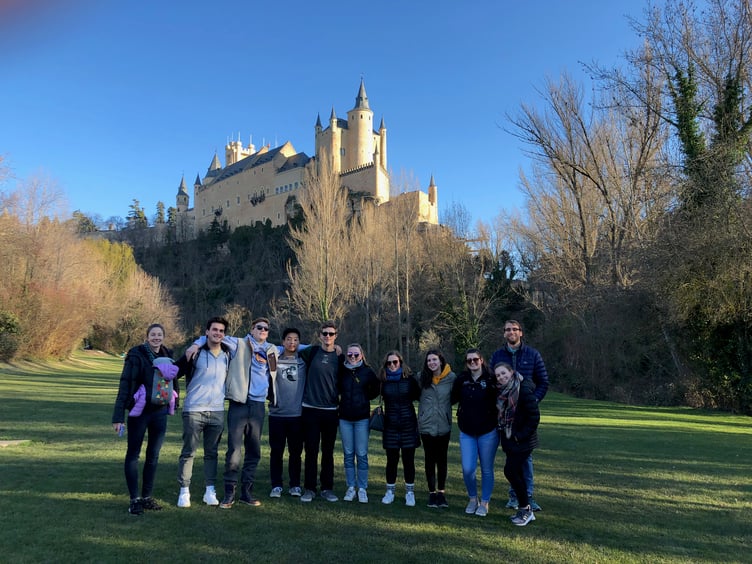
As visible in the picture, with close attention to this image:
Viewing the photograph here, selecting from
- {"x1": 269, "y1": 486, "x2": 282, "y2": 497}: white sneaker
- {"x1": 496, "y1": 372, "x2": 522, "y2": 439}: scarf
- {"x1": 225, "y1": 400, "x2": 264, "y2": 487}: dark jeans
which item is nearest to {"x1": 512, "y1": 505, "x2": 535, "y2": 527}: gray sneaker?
{"x1": 496, "y1": 372, "x2": 522, "y2": 439}: scarf

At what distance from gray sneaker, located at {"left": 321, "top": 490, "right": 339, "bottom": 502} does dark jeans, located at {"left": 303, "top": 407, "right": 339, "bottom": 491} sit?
41mm

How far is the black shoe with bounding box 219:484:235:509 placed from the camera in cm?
493

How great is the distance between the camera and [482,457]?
4922 mm

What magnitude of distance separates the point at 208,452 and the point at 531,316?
2985 cm

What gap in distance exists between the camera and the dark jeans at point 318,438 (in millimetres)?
5309

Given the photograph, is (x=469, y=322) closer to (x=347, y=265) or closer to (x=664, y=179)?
(x=347, y=265)

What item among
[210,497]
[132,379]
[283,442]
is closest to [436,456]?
[283,442]

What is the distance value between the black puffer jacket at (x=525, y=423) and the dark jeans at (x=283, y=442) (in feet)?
7.25

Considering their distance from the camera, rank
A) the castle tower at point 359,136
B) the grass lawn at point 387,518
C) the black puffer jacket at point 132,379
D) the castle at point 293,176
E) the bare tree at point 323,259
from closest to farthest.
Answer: the grass lawn at point 387,518
the black puffer jacket at point 132,379
the bare tree at point 323,259
the castle at point 293,176
the castle tower at point 359,136

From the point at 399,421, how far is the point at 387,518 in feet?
3.04

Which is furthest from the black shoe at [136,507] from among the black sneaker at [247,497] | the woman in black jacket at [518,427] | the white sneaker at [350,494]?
the woman in black jacket at [518,427]

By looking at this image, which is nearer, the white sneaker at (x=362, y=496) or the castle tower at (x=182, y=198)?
the white sneaker at (x=362, y=496)

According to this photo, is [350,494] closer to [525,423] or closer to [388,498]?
[388,498]

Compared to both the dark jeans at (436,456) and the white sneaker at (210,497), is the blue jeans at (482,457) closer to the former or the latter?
the dark jeans at (436,456)
